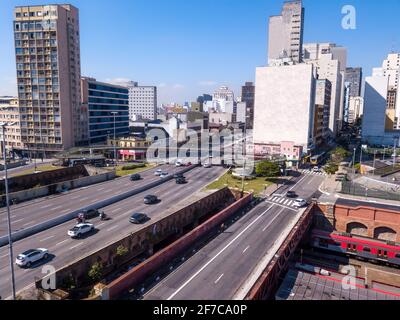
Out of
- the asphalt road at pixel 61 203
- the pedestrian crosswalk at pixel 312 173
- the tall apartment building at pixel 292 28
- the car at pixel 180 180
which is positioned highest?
the tall apartment building at pixel 292 28

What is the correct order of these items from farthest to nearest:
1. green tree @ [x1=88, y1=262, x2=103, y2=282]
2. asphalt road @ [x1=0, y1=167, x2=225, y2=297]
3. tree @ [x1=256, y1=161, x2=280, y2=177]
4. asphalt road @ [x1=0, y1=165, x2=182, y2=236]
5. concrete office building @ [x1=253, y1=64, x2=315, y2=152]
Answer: concrete office building @ [x1=253, y1=64, x2=315, y2=152], tree @ [x1=256, y1=161, x2=280, y2=177], asphalt road @ [x1=0, y1=165, x2=182, y2=236], green tree @ [x1=88, y1=262, x2=103, y2=282], asphalt road @ [x1=0, y1=167, x2=225, y2=297]

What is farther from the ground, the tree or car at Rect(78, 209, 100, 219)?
the tree

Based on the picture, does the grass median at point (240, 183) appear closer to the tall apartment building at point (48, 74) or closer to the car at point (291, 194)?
the car at point (291, 194)

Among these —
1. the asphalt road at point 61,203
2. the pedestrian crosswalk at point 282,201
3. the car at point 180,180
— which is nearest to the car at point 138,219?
the asphalt road at point 61,203

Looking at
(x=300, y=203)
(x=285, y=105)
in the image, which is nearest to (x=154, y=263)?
(x=300, y=203)

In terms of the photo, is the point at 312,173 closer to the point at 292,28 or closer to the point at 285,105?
the point at 285,105

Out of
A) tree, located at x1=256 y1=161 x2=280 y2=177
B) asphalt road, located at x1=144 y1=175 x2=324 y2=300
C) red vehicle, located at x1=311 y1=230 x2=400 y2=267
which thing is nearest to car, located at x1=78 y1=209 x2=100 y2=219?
asphalt road, located at x1=144 y1=175 x2=324 y2=300

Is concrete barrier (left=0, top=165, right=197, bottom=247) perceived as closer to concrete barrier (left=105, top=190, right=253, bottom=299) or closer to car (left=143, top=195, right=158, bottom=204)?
car (left=143, top=195, right=158, bottom=204)
